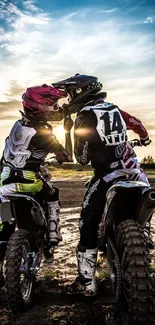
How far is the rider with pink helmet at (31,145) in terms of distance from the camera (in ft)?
16.1

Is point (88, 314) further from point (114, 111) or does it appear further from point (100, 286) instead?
point (114, 111)

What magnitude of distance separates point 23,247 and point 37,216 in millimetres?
507

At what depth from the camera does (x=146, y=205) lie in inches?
145

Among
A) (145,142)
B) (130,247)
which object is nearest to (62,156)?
(145,142)

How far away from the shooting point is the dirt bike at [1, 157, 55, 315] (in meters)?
4.17

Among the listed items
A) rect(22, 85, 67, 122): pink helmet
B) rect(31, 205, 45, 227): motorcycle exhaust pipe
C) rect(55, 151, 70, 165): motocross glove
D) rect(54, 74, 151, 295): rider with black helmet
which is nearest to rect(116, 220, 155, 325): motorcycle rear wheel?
rect(54, 74, 151, 295): rider with black helmet

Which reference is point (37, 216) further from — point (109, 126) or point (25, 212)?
point (109, 126)

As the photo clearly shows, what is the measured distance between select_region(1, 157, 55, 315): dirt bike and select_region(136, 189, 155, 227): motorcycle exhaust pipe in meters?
1.28

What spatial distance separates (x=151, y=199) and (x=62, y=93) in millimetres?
2045

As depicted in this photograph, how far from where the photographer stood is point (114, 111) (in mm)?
4418

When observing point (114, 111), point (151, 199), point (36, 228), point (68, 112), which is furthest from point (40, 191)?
point (151, 199)

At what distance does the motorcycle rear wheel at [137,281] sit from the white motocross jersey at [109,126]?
99 centimetres

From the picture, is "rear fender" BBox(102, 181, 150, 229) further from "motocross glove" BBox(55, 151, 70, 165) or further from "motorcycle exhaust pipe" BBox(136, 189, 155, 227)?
"motocross glove" BBox(55, 151, 70, 165)

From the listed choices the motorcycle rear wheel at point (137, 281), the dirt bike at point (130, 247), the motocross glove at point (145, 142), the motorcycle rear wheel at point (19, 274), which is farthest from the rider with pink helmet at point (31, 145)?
the motorcycle rear wheel at point (137, 281)
